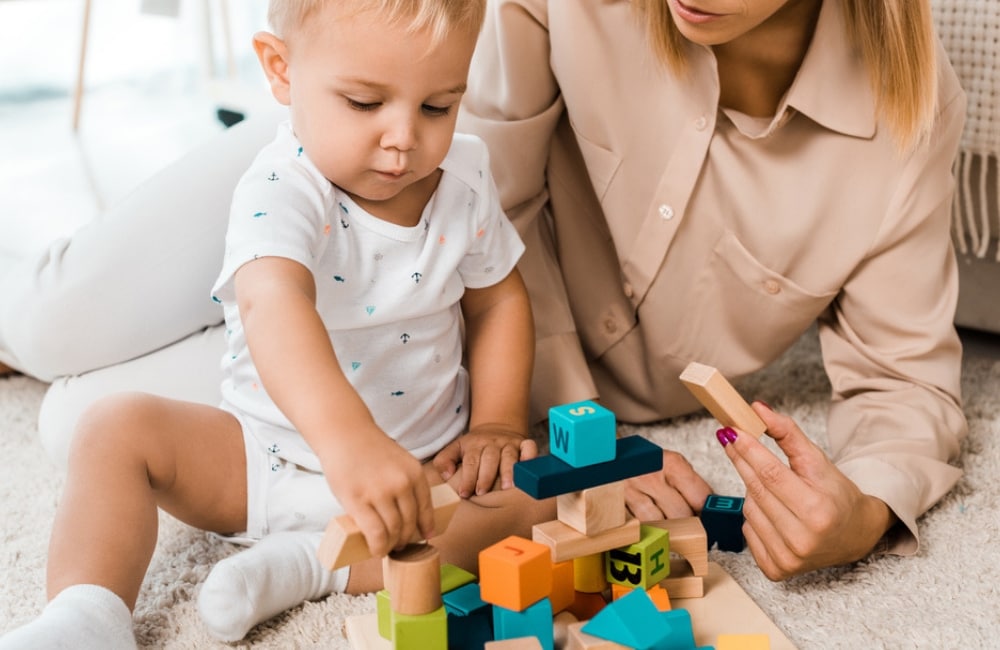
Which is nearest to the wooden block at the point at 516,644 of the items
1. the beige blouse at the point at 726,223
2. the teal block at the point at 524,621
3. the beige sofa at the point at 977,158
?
the teal block at the point at 524,621

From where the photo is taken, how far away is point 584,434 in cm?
76

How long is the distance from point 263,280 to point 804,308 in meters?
0.59

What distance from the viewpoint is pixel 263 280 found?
0.82 m

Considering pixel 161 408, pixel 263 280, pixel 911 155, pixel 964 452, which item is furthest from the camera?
pixel 964 452

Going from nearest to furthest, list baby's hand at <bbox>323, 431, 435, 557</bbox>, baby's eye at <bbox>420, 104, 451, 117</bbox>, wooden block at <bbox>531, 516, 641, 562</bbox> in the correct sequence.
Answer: baby's hand at <bbox>323, 431, 435, 557</bbox>, wooden block at <bbox>531, 516, 641, 562</bbox>, baby's eye at <bbox>420, 104, 451, 117</bbox>

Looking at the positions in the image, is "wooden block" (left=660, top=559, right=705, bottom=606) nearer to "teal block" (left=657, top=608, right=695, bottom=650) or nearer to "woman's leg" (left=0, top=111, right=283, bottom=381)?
"teal block" (left=657, top=608, right=695, bottom=650)

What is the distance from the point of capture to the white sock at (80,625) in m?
0.76

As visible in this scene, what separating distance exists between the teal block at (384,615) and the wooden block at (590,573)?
0.15 metres

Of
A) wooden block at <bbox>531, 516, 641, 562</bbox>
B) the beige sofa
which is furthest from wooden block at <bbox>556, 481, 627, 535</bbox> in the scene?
the beige sofa

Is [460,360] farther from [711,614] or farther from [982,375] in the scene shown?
[982,375]

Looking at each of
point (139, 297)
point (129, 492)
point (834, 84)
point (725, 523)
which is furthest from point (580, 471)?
point (139, 297)

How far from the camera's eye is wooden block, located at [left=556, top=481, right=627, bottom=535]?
797mm

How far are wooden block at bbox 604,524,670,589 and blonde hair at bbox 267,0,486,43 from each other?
1.34 feet

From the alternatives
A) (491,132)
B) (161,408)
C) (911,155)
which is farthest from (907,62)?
(161,408)
